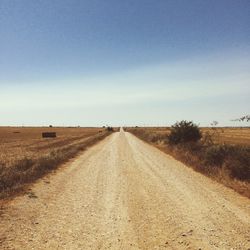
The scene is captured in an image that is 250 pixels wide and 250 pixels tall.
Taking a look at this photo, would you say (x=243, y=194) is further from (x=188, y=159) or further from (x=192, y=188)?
(x=188, y=159)

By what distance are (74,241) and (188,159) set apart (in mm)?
17093

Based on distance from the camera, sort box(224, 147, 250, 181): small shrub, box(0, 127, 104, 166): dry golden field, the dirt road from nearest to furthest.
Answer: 1. the dirt road
2. box(224, 147, 250, 181): small shrub
3. box(0, 127, 104, 166): dry golden field

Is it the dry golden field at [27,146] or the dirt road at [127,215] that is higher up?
the dry golden field at [27,146]

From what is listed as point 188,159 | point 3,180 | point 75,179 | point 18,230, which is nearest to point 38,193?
point 3,180

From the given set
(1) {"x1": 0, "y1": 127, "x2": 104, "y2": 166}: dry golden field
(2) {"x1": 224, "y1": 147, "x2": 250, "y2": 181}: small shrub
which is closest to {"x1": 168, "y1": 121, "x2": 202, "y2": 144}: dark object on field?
(1) {"x1": 0, "y1": 127, "x2": 104, "y2": 166}: dry golden field

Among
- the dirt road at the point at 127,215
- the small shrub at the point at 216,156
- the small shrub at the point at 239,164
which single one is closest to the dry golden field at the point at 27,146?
the dirt road at the point at 127,215

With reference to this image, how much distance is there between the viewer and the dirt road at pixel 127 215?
7.74 m

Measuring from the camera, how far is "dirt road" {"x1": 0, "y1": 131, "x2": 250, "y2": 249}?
25.4ft

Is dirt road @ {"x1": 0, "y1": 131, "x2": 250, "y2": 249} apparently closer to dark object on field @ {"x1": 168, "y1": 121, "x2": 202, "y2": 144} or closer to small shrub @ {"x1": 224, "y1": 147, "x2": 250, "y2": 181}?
small shrub @ {"x1": 224, "y1": 147, "x2": 250, "y2": 181}

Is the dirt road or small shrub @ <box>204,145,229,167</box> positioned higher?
small shrub @ <box>204,145,229,167</box>

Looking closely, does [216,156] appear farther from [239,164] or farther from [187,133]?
[187,133]

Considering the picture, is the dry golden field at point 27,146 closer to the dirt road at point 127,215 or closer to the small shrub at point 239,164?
the dirt road at point 127,215

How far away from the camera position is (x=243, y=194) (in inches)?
511

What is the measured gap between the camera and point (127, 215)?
9.98 metres
